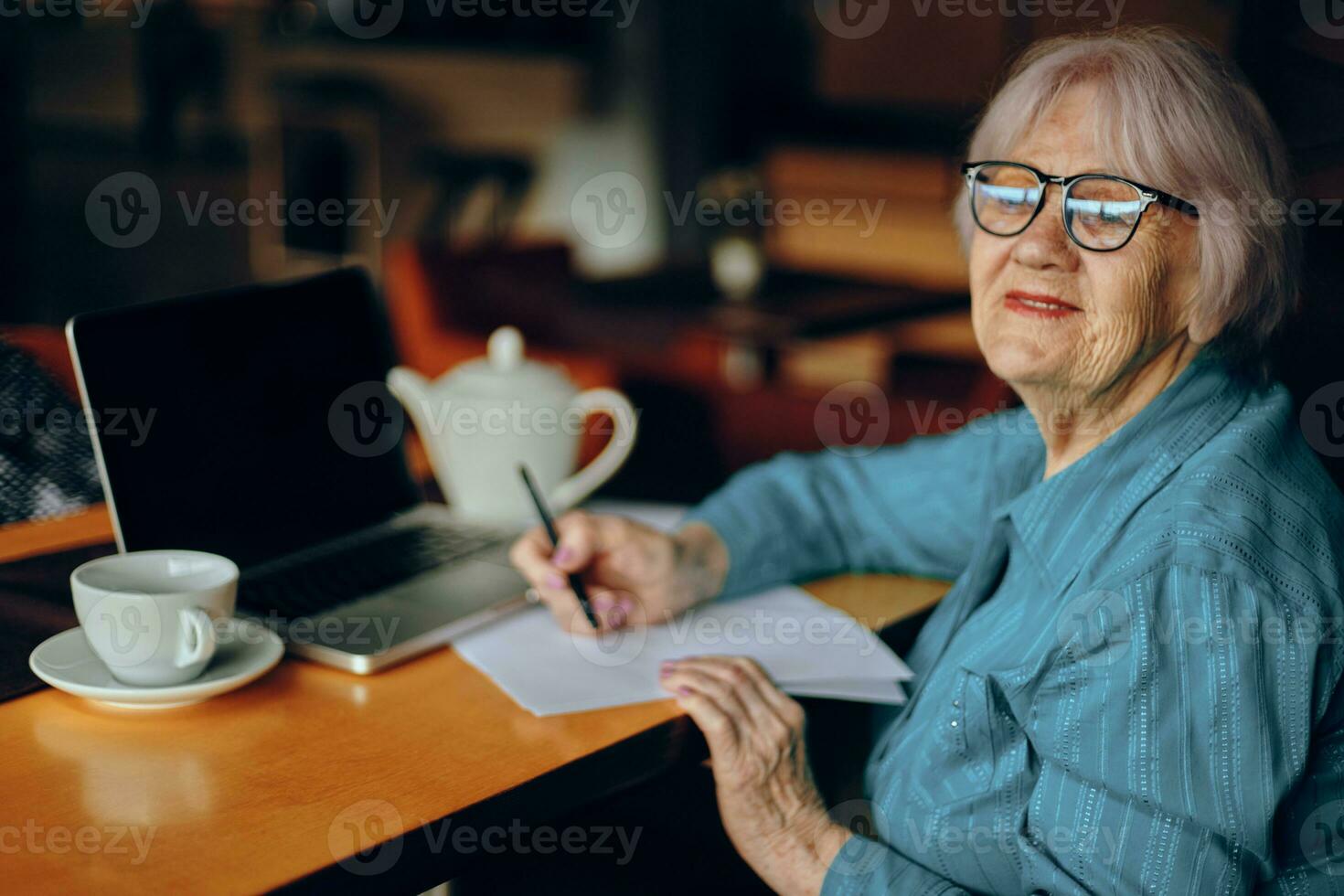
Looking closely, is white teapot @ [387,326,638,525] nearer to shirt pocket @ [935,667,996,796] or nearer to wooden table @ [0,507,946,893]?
wooden table @ [0,507,946,893]

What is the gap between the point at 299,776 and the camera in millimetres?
912

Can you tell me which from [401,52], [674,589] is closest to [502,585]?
[674,589]

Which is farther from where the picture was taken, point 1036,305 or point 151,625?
point 1036,305

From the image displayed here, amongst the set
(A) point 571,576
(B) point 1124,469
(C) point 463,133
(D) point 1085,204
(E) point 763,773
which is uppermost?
(D) point 1085,204

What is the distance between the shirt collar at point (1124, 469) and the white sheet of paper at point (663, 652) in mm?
174

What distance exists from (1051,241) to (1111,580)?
0.96 ft

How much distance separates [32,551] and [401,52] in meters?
4.40

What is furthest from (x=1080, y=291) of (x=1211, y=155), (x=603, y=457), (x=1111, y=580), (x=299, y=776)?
(x=299, y=776)

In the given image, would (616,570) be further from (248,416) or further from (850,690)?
(248,416)

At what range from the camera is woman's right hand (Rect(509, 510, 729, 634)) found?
1.24 m

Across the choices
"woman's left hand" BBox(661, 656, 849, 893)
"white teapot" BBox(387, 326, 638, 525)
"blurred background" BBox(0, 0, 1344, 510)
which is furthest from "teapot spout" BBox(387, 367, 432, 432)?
"blurred background" BBox(0, 0, 1344, 510)

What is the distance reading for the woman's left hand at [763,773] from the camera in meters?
1.06

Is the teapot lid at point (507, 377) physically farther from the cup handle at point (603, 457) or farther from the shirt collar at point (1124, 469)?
the shirt collar at point (1124, 469)

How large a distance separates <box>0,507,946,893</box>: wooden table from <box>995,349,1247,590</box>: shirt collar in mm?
340
